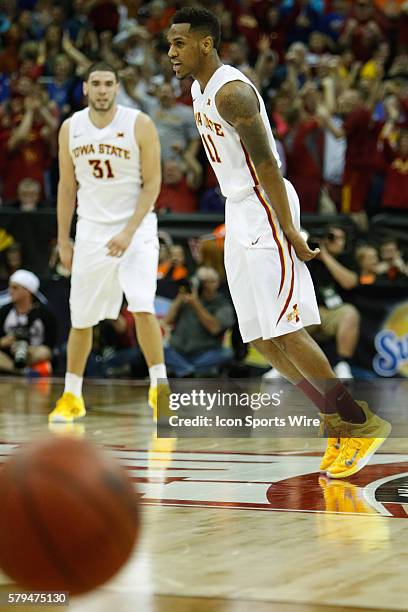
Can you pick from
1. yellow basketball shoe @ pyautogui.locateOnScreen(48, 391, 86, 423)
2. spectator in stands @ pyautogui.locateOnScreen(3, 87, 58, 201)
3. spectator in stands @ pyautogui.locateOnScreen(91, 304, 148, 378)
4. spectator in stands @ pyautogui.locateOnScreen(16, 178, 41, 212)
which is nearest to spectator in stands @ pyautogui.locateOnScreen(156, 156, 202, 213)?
spectator in stands @ pyautogui.locateOnScreen(16, 178, 41, 212)

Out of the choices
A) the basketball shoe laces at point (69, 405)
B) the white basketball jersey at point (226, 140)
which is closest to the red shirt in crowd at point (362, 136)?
the basketball shoe laces at point (69, 405)

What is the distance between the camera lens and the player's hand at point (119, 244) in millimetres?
8352

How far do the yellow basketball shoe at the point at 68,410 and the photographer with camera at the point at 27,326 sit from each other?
3104mm

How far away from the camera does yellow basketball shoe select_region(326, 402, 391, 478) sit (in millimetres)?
5973

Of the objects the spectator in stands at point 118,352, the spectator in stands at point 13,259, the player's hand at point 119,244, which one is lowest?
the spectator in stands at point 118,352

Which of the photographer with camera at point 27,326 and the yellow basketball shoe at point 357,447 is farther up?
the yellow basketball shoe at point 357,447

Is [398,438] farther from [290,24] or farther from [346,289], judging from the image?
[290,24]

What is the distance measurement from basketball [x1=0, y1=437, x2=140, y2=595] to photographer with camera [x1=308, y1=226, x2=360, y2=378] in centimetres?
830

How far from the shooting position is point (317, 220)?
40.0 ft

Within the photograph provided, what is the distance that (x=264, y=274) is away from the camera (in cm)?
593

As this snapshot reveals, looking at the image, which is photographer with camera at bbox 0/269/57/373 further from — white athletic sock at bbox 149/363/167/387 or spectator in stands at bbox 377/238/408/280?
spectator in stands at bbox 377/238/408/280

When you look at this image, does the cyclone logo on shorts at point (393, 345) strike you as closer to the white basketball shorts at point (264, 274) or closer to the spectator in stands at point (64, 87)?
the spectator in stands at point (64, 87)

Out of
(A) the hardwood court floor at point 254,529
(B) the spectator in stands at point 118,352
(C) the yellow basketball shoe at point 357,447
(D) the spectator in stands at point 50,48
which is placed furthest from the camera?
(D) the spectator in stands at point 50,48

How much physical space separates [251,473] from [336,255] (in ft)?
19.3
